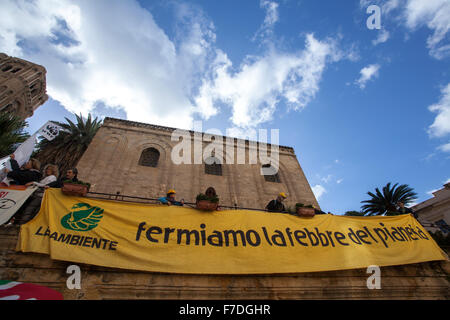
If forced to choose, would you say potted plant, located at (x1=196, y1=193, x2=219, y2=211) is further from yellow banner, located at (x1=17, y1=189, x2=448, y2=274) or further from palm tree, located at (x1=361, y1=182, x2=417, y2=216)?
palm tree, located at (x1=361, y1=182, x2=417, y2=216)

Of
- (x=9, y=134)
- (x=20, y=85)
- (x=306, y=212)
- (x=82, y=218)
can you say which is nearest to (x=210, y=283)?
(x=82, y=218)

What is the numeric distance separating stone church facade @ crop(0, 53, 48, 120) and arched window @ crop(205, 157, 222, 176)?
1418 inches

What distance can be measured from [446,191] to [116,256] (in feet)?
98.8

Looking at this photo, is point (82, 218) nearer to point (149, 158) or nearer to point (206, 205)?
point (206, 205)

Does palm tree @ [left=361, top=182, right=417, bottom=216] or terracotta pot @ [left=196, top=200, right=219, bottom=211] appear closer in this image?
terracotta pot @ [left=196, top=200, right=219, bottom=211]

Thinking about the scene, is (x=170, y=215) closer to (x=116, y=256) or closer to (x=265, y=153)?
(x=116, y=256)

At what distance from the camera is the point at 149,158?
495 inches

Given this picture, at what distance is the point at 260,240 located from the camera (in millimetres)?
5039

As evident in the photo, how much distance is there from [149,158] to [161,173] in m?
1.56

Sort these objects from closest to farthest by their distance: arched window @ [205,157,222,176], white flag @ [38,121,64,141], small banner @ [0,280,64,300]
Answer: small banner @ [0,280,64,300] → white flag @ [38,121,64,141] → arched window @ [205,157,222,176]

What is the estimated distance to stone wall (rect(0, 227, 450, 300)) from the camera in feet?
12.5

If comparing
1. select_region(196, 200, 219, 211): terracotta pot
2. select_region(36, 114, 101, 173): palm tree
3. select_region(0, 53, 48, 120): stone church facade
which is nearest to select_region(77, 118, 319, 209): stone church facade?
select_region(36, 114, 101, 173): palm tree

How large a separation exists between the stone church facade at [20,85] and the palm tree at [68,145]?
83.5 ft
